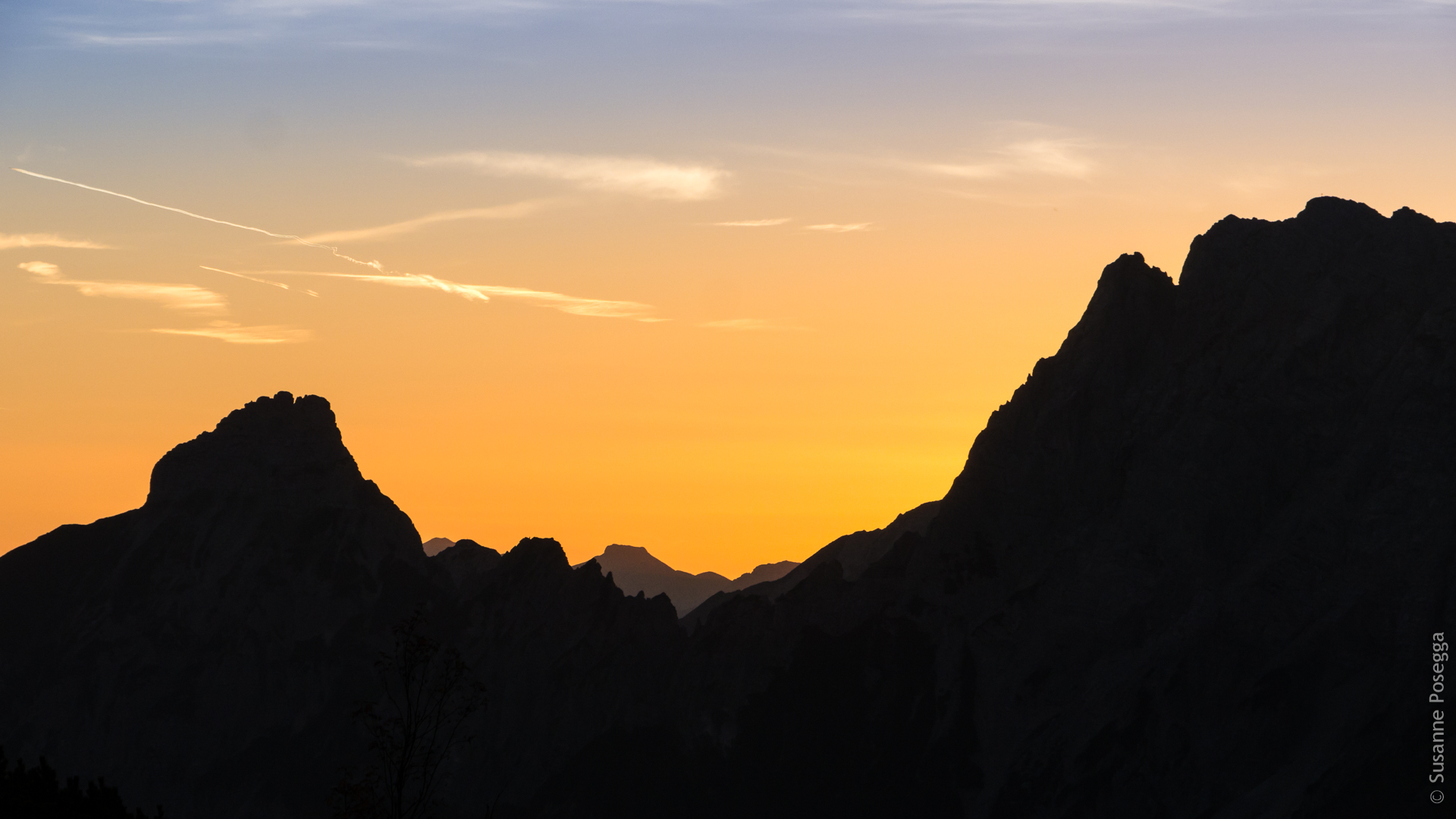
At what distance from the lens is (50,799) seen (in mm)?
84062

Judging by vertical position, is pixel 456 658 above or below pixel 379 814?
above

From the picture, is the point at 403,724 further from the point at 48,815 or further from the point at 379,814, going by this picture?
the point at 48,815

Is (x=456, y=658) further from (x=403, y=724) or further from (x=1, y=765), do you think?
(x=1, y=765)

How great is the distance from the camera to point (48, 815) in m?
81.2

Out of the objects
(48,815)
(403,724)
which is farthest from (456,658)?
(48,815)

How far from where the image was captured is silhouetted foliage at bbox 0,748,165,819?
8112cm

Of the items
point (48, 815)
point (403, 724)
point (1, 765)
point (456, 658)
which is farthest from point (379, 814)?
point (1, 765)

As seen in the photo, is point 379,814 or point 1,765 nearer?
point 379,814

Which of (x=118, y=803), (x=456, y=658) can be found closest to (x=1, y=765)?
(x=118, y=803)

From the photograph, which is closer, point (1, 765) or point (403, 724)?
point (403, 724)

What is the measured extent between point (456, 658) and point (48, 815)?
21.8 m

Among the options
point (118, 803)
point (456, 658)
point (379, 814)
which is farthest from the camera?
point (118, 803)

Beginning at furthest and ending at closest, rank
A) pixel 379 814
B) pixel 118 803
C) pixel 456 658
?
pixel 118 803, pixel 456 658, pixel 379 814

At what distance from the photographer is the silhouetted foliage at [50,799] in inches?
3194
